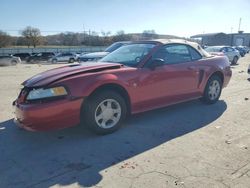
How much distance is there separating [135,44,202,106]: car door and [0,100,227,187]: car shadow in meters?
0.45

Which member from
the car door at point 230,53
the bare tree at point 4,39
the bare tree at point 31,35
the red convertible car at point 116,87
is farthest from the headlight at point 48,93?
the bare tree at point 31,35

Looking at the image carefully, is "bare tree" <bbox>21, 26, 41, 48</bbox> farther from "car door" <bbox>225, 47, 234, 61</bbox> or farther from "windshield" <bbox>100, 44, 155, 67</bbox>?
"windshield" <bbox>100, 44, 155, 67</bbox>

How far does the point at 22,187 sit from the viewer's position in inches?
112

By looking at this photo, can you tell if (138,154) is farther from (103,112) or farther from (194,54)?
(194,54)

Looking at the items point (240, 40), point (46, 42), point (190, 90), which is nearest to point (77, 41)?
point (46, 42)

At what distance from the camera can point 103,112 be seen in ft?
14.1

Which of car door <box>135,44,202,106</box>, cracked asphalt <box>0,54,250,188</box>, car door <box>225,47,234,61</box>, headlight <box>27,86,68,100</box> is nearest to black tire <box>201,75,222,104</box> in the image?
car door <box>135,44,202,106</box>

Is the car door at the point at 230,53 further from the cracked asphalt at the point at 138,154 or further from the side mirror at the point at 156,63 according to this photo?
the side mirror at the point at 156,63

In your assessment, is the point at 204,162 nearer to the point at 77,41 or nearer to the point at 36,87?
the point at 36,87

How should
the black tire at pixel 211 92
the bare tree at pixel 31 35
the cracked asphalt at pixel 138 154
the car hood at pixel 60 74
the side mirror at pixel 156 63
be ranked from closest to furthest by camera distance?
the cracked asphalt at pixel 138 154, the car hood at pixel 60 74, the side mirror at pixel 156 63, the black tire at pixel 211 92, the bare tree at pixel 31 35

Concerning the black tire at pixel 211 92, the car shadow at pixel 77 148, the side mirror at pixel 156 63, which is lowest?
the car shadow at pixel 77 148

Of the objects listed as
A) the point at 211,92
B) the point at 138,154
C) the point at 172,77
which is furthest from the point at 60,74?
the point at 211,92

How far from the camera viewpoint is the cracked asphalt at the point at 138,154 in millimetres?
2979

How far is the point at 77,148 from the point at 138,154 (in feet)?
2.94
